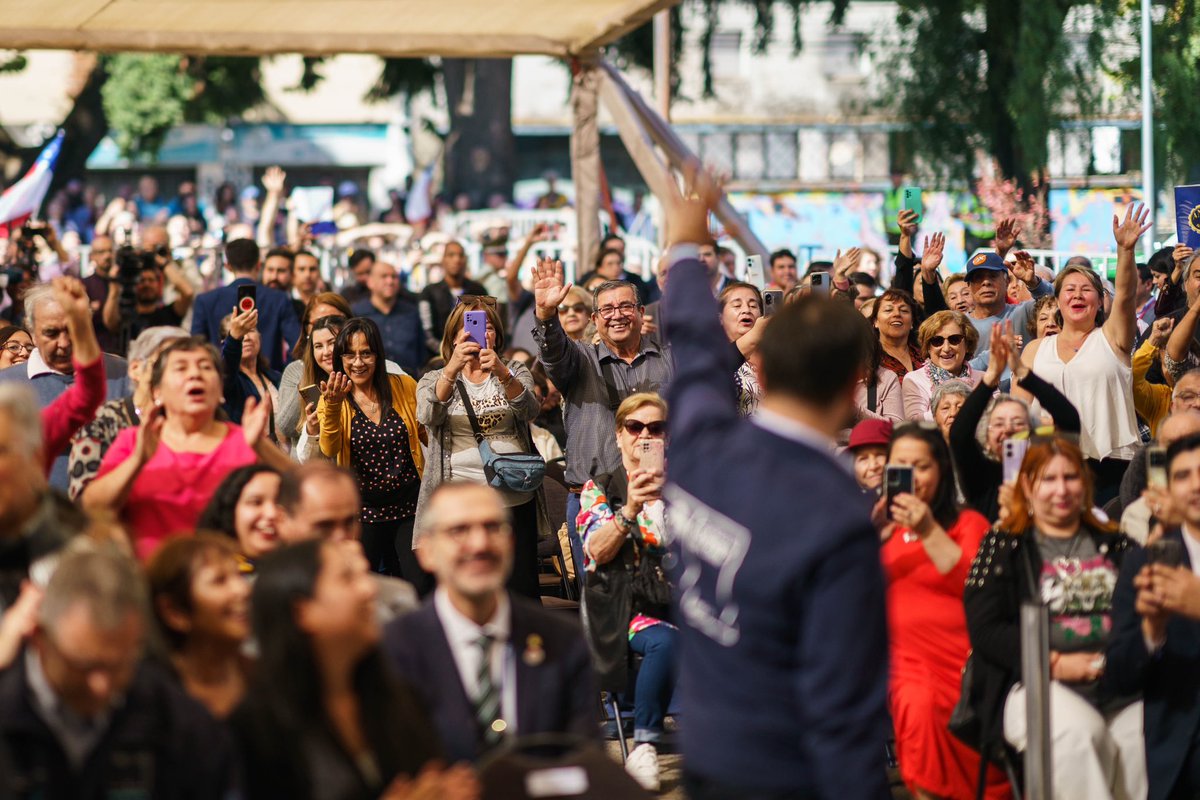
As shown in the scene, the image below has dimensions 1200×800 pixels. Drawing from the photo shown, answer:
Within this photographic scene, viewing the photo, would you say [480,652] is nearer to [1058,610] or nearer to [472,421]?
[1058,610]

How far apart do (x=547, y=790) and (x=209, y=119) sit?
117ft

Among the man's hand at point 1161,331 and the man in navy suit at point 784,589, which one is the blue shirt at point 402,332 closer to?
the man's hand at point 1161,331

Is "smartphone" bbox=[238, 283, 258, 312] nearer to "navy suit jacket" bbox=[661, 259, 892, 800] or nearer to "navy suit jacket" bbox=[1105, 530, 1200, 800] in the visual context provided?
"navy suit jacket" bbox=[1105, 530, 1200, 800]

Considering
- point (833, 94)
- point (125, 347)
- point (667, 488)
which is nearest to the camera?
point (667, 488)

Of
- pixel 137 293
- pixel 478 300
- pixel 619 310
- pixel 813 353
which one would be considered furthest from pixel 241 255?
pixel 813 353

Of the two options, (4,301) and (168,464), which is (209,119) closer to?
(4,301)

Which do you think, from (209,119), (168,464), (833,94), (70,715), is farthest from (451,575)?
(833,94)

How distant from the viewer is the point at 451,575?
4492 mm

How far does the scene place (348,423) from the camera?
8.52 metres

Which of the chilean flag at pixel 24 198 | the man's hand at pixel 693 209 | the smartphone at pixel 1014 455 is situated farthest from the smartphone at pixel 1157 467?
the chilean flag at pixel 24 198

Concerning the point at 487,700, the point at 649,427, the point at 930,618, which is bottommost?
the point at 930,618

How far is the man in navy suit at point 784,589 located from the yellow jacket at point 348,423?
4472 mm

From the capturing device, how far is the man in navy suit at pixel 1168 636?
19.2 feet

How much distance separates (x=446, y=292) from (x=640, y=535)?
6.05 meters
